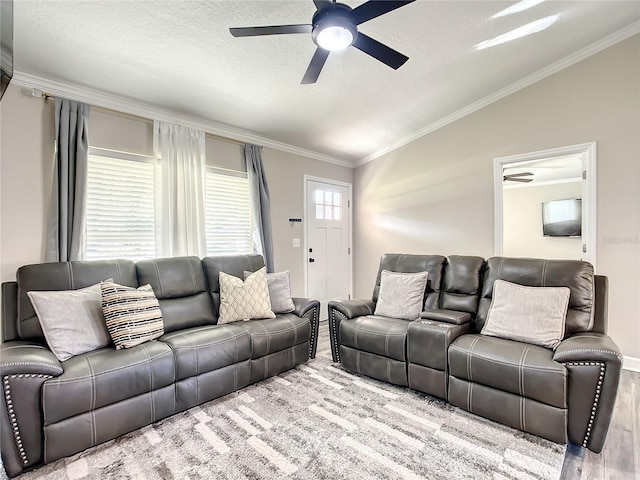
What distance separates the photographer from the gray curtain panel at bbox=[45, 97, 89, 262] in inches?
103

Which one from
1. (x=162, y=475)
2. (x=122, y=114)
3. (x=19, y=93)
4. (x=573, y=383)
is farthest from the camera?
(x=122, y=114)

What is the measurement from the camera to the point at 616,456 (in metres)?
1.79

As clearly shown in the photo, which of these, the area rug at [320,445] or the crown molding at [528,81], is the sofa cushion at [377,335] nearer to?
the area rug at [320,445]

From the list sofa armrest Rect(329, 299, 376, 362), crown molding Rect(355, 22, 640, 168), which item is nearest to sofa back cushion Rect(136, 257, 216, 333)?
sofa armrest Rect(329, 299, 376, 362)

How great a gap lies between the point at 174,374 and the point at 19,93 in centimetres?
260

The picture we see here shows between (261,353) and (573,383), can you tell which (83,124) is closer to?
(261,353)

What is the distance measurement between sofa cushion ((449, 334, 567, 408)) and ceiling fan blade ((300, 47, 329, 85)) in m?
2.25

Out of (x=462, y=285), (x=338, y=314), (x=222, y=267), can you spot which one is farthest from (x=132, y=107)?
(x=462, y=285)

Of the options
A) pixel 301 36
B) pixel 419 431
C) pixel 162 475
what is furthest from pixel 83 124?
pixel 419 431

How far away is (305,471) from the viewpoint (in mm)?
1687

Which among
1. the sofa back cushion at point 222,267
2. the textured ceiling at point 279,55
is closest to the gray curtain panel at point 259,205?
the textured ceiling at point 279,55

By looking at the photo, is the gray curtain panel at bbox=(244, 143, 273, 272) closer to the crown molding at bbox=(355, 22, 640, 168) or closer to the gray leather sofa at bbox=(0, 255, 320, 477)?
the gray leather sofa at bbox=(0, 255, 320, 477)

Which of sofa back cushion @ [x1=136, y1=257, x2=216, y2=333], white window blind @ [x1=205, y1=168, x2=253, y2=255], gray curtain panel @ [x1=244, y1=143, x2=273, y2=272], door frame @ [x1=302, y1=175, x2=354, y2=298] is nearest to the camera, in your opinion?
sofa back cushion @ [x1=136, y1=257, x2=216, y2=333]

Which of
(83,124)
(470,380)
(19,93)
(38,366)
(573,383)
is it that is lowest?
(470,380)
